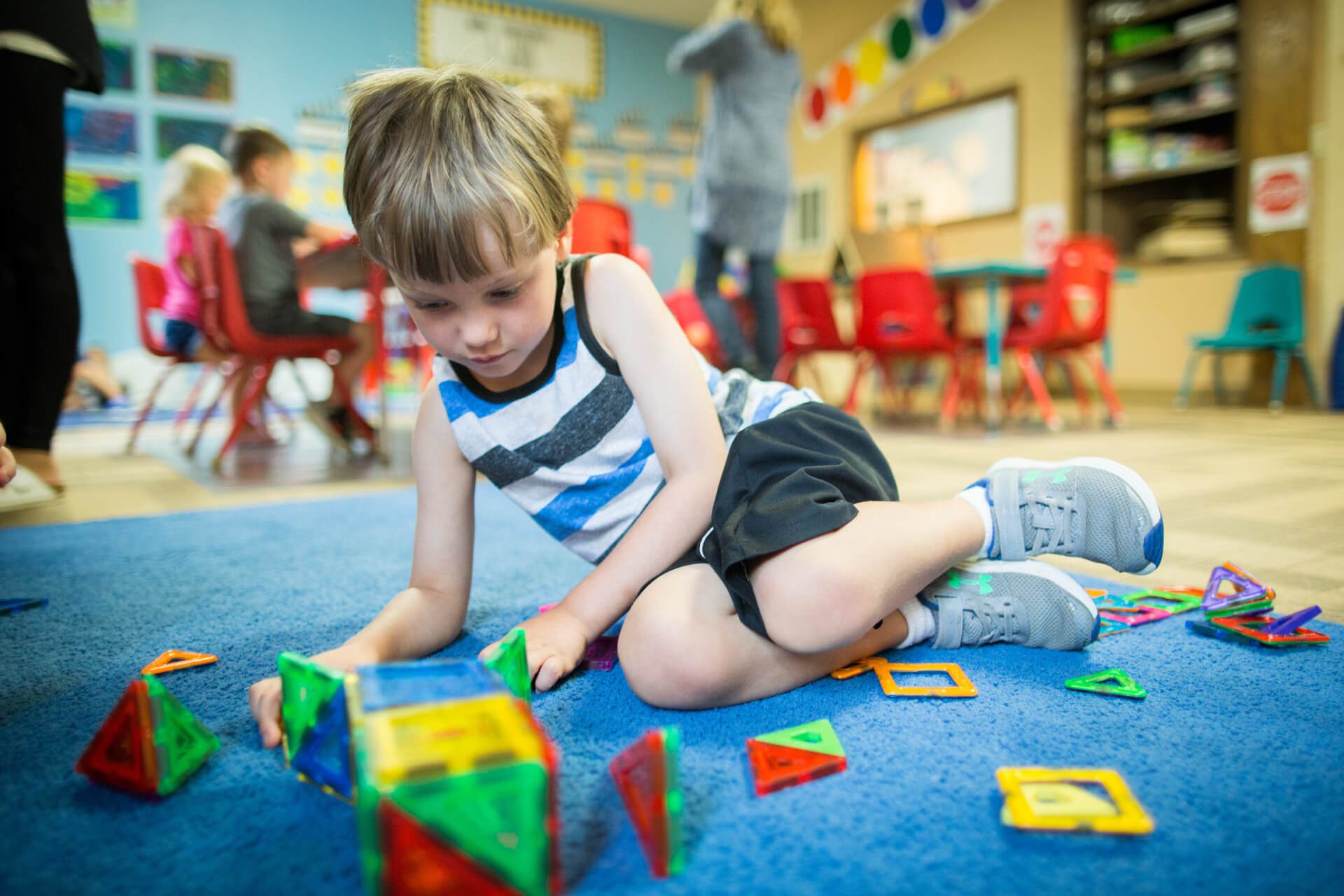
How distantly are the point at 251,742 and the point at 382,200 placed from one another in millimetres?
429

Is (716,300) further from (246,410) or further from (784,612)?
(784,612)

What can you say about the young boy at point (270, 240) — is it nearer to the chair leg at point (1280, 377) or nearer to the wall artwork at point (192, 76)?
the wall artwork at point (192, 76)

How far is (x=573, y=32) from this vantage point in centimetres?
627

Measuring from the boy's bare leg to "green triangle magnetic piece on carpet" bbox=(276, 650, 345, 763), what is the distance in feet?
0.82

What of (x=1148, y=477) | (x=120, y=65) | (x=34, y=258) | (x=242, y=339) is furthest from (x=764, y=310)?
(x=120, y=65)

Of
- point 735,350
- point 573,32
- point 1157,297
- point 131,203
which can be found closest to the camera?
point 735,350

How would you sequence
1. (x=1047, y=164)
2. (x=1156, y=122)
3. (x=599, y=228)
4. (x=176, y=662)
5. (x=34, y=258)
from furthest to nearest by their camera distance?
(x=1047, y=164) → (x=1156, y=122) → (x=599, y=228) → (x=34, y=258) → (x=176, y=662)

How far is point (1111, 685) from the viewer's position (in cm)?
72

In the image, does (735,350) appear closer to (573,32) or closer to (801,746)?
(801,746)

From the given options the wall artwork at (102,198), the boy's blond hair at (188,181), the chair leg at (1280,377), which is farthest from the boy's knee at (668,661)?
the wall artwork at (102,198)

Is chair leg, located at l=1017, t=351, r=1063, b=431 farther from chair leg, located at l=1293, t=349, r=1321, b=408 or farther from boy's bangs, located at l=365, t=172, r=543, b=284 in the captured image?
boy's bangs, located at l=365, t=172, r=543, b=284

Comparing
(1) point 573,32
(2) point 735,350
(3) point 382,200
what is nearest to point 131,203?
(1) point 573,32

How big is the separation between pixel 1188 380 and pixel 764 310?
8.14ft

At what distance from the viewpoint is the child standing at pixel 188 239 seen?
106 inches
